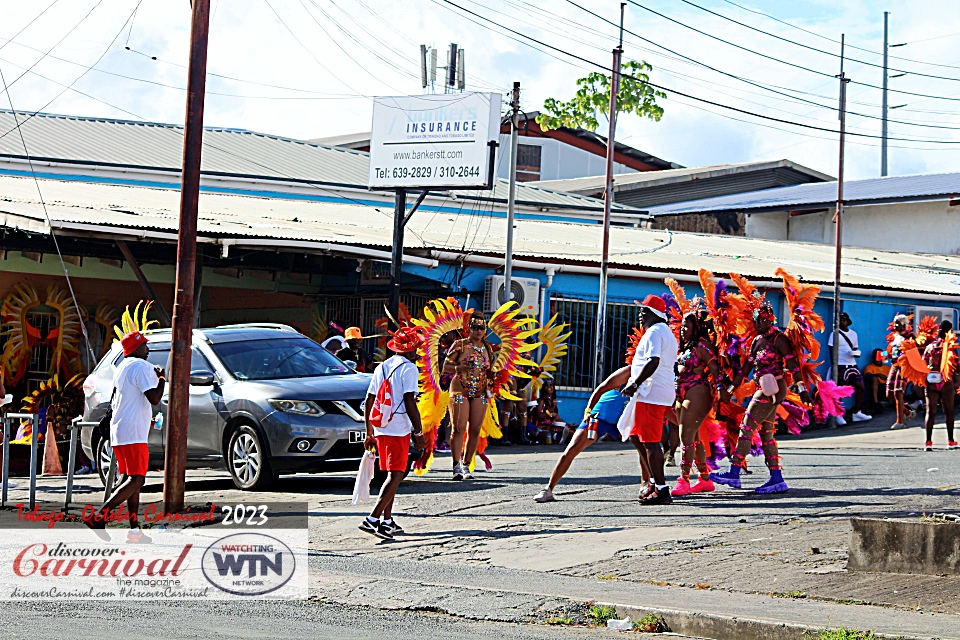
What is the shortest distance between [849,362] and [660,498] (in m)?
12.1

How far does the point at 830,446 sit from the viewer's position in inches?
742

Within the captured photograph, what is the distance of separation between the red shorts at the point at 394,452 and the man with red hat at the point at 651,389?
7.07ft

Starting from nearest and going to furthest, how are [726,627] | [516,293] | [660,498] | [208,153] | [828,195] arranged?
1. [726,627]
2. [660,498]
3. [516,293]
4. [208,153]
5. [828,195]

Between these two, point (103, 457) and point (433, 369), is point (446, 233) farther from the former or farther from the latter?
point (103, 457)

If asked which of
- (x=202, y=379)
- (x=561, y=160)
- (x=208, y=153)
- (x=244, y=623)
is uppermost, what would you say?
(x=561, y=160)

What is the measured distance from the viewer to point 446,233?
24141 mm

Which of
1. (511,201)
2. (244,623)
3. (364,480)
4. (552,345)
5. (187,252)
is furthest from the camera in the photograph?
(552,345)

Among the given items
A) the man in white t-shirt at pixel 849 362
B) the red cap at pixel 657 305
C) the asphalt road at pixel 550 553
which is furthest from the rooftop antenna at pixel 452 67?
the red cap at pixel 657 305

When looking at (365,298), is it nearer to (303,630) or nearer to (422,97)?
(422,97)

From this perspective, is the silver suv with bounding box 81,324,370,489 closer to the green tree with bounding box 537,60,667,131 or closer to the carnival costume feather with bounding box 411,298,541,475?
the carnival costume feather with bounding box 411,298,541,475

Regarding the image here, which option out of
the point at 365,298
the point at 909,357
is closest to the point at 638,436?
the point at 909,357

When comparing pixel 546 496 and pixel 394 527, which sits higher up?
pixel 546 496

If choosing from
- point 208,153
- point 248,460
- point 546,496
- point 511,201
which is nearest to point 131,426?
point 248,460

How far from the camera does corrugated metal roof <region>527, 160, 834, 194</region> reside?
4412 cm
